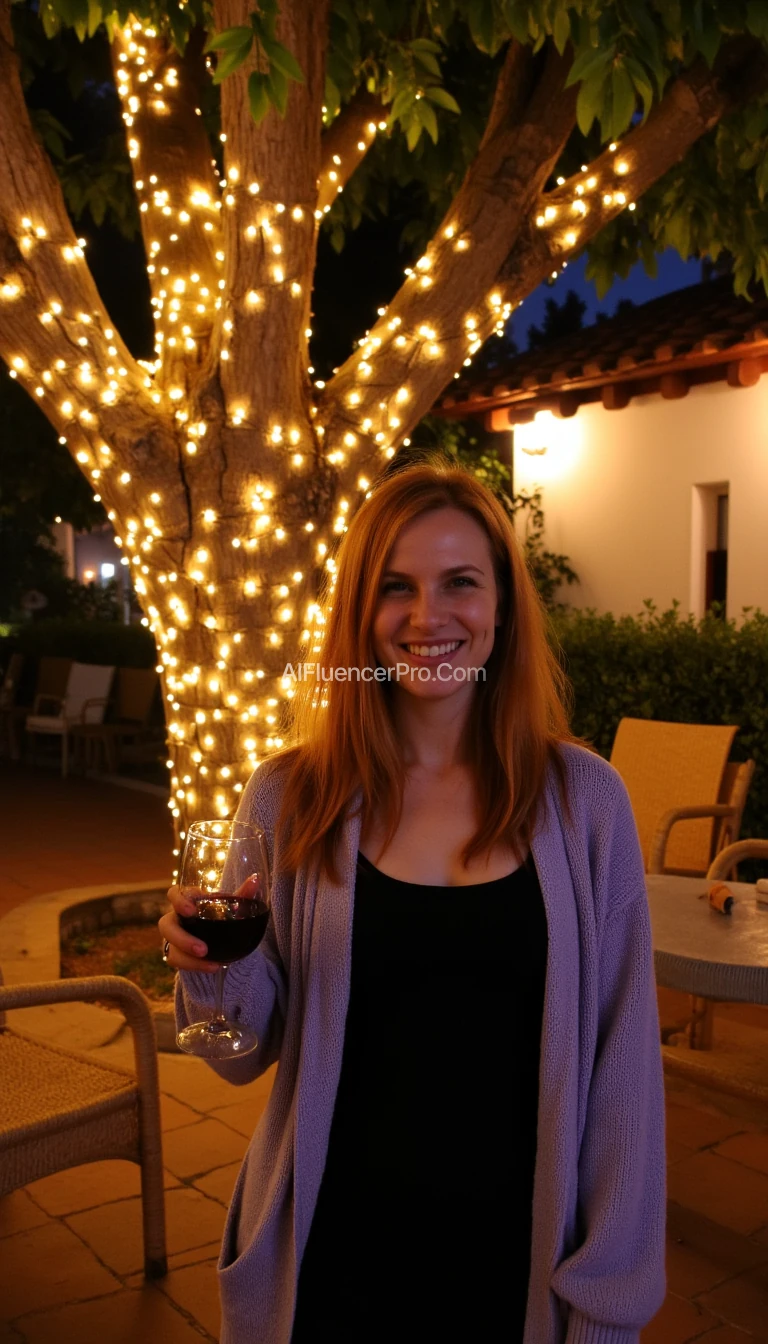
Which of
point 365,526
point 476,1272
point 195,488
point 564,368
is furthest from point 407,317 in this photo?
point 564,368

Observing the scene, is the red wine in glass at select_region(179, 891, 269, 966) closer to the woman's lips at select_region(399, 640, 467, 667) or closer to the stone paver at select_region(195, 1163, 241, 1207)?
the woman's lips at select_region(399, 640, 467, 667)

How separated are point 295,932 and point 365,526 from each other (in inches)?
25.2

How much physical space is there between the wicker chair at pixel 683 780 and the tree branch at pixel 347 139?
263 cm

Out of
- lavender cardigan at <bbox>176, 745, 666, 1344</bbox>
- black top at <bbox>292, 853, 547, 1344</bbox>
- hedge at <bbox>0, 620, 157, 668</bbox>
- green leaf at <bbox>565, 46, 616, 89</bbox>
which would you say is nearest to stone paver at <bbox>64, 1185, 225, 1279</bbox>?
lavender cardigan at <bbox>176, 745, 666, 1344</bbox>

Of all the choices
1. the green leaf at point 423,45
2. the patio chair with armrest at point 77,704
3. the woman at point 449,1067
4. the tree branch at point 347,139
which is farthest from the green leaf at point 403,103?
the patio chair with armrest at point 77,704

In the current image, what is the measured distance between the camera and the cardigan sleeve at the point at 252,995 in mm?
1649

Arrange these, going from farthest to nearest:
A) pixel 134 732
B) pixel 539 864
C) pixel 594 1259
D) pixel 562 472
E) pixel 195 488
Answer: pixel 134 732 → pixel 562 472 → pixel 195 488 → pixel 539 864 → pixel 594 1259

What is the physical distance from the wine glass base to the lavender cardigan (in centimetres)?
4

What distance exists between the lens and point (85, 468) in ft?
14.3

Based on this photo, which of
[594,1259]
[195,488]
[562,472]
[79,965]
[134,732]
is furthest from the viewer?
[134,732]

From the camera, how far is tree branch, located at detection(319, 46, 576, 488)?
4.10m

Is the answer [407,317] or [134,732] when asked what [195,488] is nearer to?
[407,317]

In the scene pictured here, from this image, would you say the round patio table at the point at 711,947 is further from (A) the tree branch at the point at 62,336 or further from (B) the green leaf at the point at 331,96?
(B) the green leaf at the point at 331,96

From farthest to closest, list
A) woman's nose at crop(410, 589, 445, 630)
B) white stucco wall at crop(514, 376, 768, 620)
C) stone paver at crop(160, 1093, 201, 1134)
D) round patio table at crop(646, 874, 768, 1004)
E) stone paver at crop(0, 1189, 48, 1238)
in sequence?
white stucco wall at crop(514, 376, 768, 620) → stone paver at crop(160, 1093, 201, 1134) → stone paver at crop(0, 1189, 48, 1238) → round patio table at crop(646, 874, 768, 1004) → woman's nose at crop(410, 589, 445, 630)
